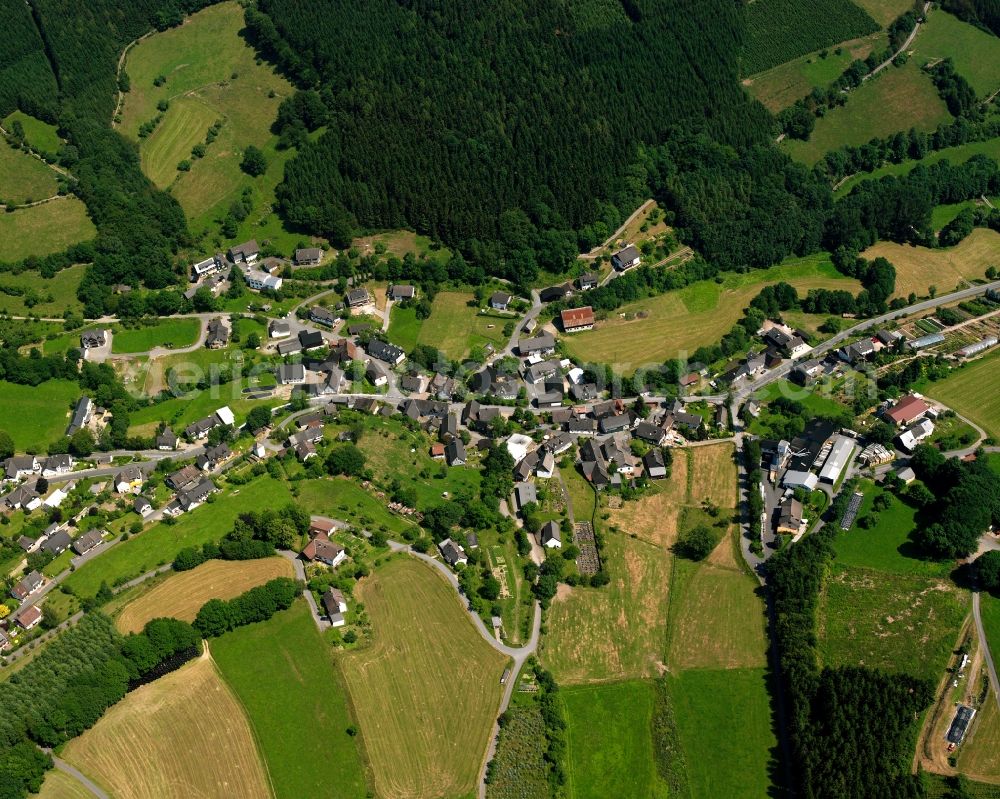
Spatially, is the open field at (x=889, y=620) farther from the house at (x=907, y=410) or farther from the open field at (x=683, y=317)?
the open field at (x=683, y=317)

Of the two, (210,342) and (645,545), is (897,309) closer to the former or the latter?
(645,545)

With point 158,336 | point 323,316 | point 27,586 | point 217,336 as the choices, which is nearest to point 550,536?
point 323,316

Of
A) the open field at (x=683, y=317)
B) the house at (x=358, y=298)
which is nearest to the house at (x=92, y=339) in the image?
the house at (x=358, y=298)

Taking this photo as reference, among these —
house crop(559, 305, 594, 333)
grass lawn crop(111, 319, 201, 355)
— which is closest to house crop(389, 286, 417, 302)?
house crop(559, 305, 594, 333)

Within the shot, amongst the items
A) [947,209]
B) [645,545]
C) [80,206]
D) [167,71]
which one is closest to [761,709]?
[645,545]

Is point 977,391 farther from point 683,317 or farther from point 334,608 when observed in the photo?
point 334,608

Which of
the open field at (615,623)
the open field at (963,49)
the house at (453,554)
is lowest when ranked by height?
the open field at (615,623)
